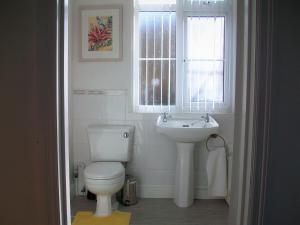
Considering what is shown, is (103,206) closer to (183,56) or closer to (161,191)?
(161,191)

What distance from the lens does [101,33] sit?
2713 mm

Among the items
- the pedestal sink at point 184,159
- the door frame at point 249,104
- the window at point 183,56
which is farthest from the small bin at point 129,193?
the door frame at point 249,104

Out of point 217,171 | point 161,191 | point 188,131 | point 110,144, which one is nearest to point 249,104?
point 188,131

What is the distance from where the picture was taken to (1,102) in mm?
826

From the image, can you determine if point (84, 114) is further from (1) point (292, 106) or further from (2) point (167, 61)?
(1) point (292, 106)

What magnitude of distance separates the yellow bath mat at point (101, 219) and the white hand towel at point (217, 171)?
36.0 inches

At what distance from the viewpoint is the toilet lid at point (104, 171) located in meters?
2.19

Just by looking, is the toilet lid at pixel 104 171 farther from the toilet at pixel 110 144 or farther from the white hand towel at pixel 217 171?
the white hand towel at pixel 217 171

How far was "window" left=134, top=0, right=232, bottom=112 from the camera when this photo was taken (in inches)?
106

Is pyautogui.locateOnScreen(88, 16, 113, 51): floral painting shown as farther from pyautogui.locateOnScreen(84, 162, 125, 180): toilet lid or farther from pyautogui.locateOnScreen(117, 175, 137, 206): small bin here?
pyautogui.locateOnScreen(117, 175, 137, 206): small bin

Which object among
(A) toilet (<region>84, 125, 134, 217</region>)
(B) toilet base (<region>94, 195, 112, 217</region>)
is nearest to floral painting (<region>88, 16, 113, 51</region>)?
(A) toilet (<region>84, 125, 134, 217</region>)

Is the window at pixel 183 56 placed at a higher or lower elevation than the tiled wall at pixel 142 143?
higher

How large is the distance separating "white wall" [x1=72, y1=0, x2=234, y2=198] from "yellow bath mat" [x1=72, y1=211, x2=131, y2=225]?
502 mm

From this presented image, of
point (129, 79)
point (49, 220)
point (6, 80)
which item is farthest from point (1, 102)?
point (129, 79)
